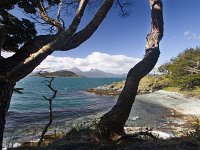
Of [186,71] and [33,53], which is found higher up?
[186,71]

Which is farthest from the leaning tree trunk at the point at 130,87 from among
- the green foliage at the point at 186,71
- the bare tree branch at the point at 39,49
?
the green foliage at the point at 186,71

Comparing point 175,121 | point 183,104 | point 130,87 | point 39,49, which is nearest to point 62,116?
point 175,121

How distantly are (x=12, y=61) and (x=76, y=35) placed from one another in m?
2.26

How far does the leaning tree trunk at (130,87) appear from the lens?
31.6 ft

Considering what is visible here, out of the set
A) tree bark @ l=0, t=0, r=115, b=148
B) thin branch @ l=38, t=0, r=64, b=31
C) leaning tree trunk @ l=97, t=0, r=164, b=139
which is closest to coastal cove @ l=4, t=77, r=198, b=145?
leaning tree trunk @ l=97, t=0, r=164, b=139

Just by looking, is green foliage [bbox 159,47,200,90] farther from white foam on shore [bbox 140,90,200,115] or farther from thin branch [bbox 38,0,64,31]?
thin branch [bbox 38,0,64,31]

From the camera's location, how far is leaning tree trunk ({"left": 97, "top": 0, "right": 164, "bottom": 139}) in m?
9.63

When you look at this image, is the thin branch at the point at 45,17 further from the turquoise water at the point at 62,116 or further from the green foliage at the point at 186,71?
the green foliage at the point at 186,71

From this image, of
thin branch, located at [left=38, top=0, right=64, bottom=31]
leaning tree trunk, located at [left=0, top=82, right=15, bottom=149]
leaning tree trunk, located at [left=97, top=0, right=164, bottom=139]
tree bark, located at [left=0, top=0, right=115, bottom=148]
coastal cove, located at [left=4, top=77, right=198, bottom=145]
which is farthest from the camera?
coastal cove, located at [left=4, top=77, right=198, bottom=145]

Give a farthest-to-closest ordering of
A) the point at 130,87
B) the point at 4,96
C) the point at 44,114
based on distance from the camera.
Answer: the point at 44,114, the point at 130,87, the point at 4,96

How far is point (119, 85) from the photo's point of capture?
10762cm

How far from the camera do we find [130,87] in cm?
989

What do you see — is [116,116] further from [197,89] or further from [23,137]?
[197,89]

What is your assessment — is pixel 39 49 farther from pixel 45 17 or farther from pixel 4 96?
pixel 4 96
